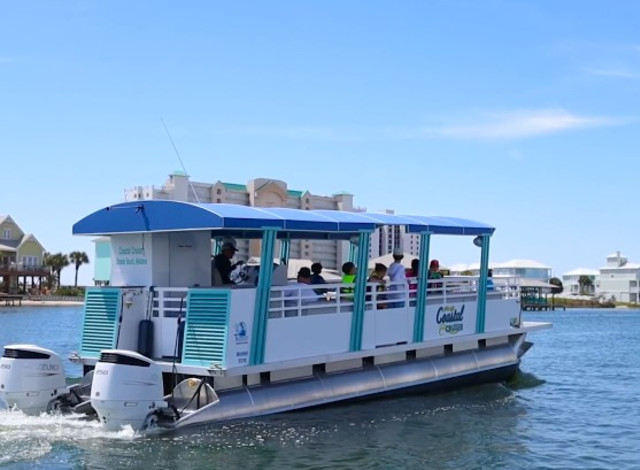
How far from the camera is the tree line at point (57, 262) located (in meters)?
107

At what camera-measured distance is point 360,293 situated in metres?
15.4

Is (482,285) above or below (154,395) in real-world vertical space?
above

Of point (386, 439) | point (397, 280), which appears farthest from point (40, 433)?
point (397, 280)

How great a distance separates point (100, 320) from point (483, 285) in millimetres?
8656

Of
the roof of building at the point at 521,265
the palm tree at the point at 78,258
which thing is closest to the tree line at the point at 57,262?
the palm tree at the point at 78,258

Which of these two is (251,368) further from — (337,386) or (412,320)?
(412,320)

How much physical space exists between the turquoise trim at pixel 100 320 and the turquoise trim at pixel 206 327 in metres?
1.53

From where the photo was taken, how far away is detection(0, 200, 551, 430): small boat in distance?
42.3ft

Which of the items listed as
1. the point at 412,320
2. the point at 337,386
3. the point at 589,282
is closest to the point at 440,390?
the point at 412,320

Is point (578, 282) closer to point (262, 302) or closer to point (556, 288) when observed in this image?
point (556, 288)

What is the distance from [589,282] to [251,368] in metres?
164

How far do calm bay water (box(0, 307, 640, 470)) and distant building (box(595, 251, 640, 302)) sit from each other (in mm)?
140810

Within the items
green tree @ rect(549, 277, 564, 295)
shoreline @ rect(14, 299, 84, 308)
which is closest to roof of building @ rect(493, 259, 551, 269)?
green tree @ rect(549, 277, 564, 295)

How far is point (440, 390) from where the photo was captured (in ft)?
57.0
